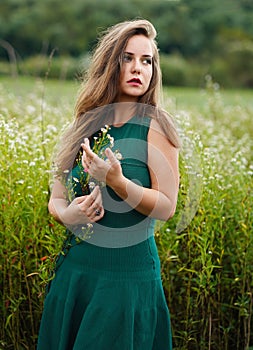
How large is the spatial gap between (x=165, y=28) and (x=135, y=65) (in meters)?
28.2

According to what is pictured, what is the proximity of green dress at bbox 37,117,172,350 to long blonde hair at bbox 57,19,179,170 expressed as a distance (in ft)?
0.28

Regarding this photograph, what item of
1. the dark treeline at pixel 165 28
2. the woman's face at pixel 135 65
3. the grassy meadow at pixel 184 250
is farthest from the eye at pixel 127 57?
the dark treeline at pixel 165 28

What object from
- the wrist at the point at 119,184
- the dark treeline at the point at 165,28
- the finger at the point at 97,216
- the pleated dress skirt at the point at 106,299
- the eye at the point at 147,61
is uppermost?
the dark treeline at the point at 165,28

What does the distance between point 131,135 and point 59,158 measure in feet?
0.99

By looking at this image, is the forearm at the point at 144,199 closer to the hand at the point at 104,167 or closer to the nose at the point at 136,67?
the hand at the point at 104,167

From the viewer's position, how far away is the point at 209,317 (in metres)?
2.74

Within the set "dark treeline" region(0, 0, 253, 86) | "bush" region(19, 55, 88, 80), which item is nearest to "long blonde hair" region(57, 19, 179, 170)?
"bush" region(19, 55, 88, 80)

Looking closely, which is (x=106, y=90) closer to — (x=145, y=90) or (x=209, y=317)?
(x=145, y=90)

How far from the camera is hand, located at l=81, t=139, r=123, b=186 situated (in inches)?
66.8

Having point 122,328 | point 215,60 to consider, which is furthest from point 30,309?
point 215,60

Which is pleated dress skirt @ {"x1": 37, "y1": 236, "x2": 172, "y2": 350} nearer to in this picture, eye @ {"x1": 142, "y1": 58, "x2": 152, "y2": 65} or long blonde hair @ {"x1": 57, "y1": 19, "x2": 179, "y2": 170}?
long blonde hair @ {"x1": 57, "y1": 19, "x2": 179, "y2": 170}

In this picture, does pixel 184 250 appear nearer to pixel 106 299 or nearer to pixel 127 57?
pixel 106 299

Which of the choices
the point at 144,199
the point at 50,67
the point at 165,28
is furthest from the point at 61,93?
the point at 165,28

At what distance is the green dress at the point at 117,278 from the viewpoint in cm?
193
